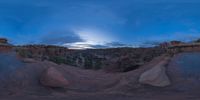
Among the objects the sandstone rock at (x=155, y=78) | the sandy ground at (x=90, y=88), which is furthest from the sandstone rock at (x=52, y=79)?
the sandstone rock at (x=155, y=78)

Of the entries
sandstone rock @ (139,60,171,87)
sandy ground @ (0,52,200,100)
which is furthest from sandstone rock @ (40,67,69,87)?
sandstone rock @ (139,60,171,87)

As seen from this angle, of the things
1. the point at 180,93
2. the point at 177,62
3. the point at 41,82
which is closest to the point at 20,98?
the point at 41,82

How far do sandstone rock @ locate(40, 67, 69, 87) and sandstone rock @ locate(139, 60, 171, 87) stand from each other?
487 centimetres

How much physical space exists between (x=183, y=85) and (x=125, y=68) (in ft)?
43.4

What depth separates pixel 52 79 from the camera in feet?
71.9

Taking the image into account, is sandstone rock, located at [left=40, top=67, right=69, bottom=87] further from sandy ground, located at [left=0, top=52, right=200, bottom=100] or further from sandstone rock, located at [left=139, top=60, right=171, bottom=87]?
sandstone rock, located at [left=139, top=60, right=171, bottom=87]

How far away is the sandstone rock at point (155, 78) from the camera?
73.3 ft

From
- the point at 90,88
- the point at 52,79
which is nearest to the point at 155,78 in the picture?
the point at 90,88

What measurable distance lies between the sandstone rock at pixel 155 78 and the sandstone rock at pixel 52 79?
16.0ft

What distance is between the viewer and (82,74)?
84.0 ft

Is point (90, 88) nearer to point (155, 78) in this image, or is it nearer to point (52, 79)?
point (52, 79)

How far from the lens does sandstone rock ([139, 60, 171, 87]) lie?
73.3ft

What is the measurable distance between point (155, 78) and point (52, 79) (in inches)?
245

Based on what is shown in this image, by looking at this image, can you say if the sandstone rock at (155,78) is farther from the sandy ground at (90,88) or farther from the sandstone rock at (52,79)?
the sandstone rock at (52,79)
